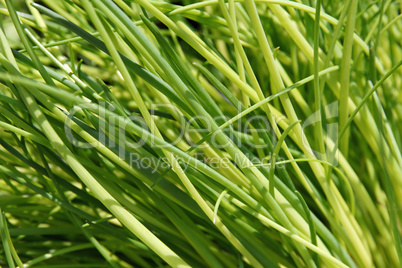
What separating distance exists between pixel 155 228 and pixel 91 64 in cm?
38

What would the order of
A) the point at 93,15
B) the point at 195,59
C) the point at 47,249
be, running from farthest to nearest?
the point at 195,59, the point at 47,249, the point at 93,15

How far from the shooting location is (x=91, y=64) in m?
0.63

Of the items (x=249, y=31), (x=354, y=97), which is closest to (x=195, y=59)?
(x=249, y=31)

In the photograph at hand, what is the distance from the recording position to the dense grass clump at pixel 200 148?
26 centimetres

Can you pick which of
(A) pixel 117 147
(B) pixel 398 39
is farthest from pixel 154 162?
(B) pixel 398 39

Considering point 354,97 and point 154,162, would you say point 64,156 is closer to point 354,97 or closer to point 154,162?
point 154,162

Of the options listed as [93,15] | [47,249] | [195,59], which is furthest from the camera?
[195,59]

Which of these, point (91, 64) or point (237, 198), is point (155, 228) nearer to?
point (237, 198)

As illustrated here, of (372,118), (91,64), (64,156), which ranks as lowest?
(372,118)

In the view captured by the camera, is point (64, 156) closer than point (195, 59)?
Yes

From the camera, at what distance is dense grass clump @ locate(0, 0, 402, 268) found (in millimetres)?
262

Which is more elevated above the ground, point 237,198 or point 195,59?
point 195,59

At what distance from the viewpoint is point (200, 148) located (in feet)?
1.05

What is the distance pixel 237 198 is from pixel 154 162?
7 cm
